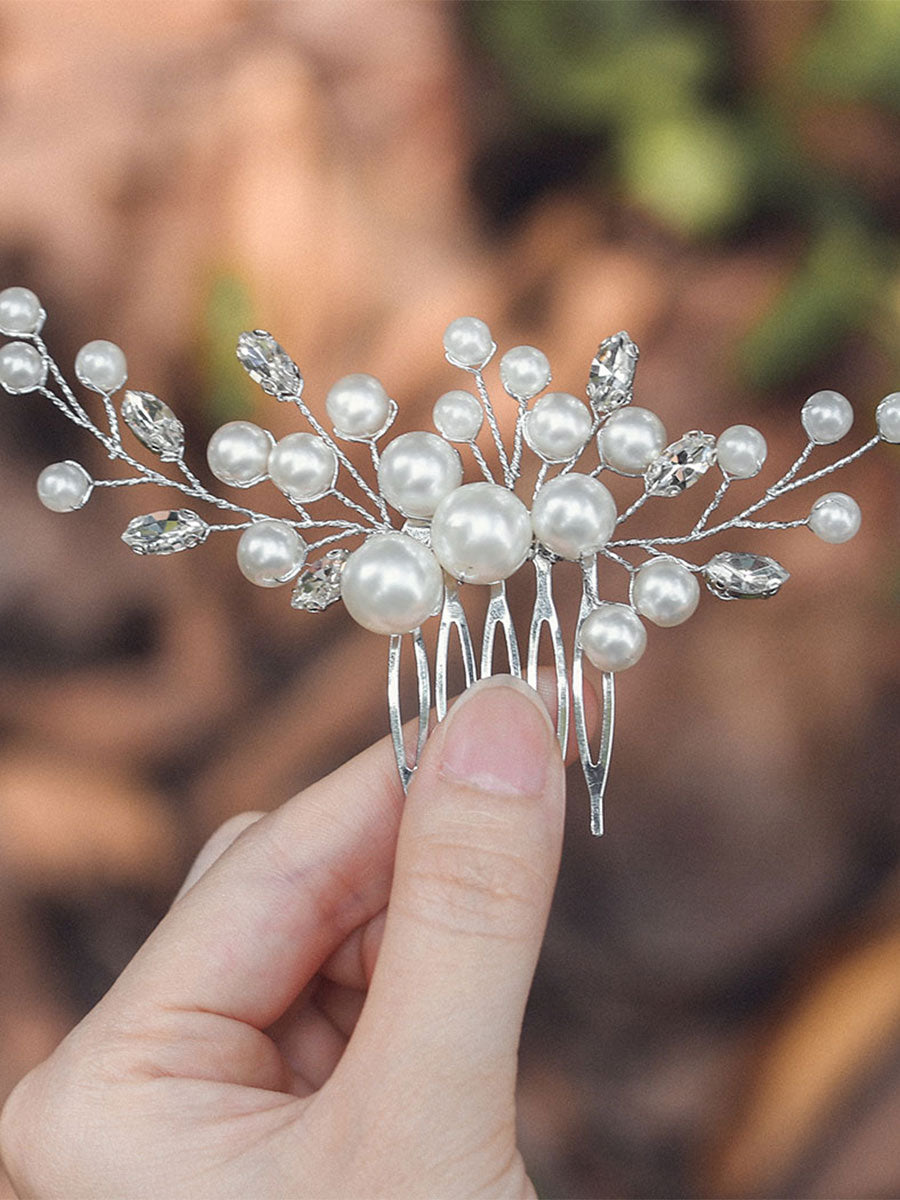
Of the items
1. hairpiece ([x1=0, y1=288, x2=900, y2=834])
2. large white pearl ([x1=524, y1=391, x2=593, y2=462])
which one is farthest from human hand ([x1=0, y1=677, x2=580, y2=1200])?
large white pearl ([x1=524, y1=391, x2=593, y2=462])

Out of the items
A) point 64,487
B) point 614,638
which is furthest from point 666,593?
point 64,487

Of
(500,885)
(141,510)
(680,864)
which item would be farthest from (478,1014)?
(141,510)

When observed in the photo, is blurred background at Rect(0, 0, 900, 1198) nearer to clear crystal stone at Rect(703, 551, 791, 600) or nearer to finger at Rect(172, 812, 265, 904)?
finger at Rect(172, 812, 265, 904)

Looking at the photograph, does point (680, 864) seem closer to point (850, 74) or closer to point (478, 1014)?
point (478, 1014)

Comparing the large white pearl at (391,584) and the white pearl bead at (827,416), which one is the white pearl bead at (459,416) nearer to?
the large white pearl at (391,584)

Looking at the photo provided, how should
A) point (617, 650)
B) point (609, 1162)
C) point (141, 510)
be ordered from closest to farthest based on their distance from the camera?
point (617, 650)
point (609, 1162)
point (141, 510)

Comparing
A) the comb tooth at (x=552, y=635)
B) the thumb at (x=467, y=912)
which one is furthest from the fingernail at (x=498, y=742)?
the comb tooth at (x=552, y=635)

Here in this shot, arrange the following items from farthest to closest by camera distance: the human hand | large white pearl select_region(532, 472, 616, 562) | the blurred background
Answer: the blurred background → large white pearl select_region(532, 472, 616, 562) → the human hand
